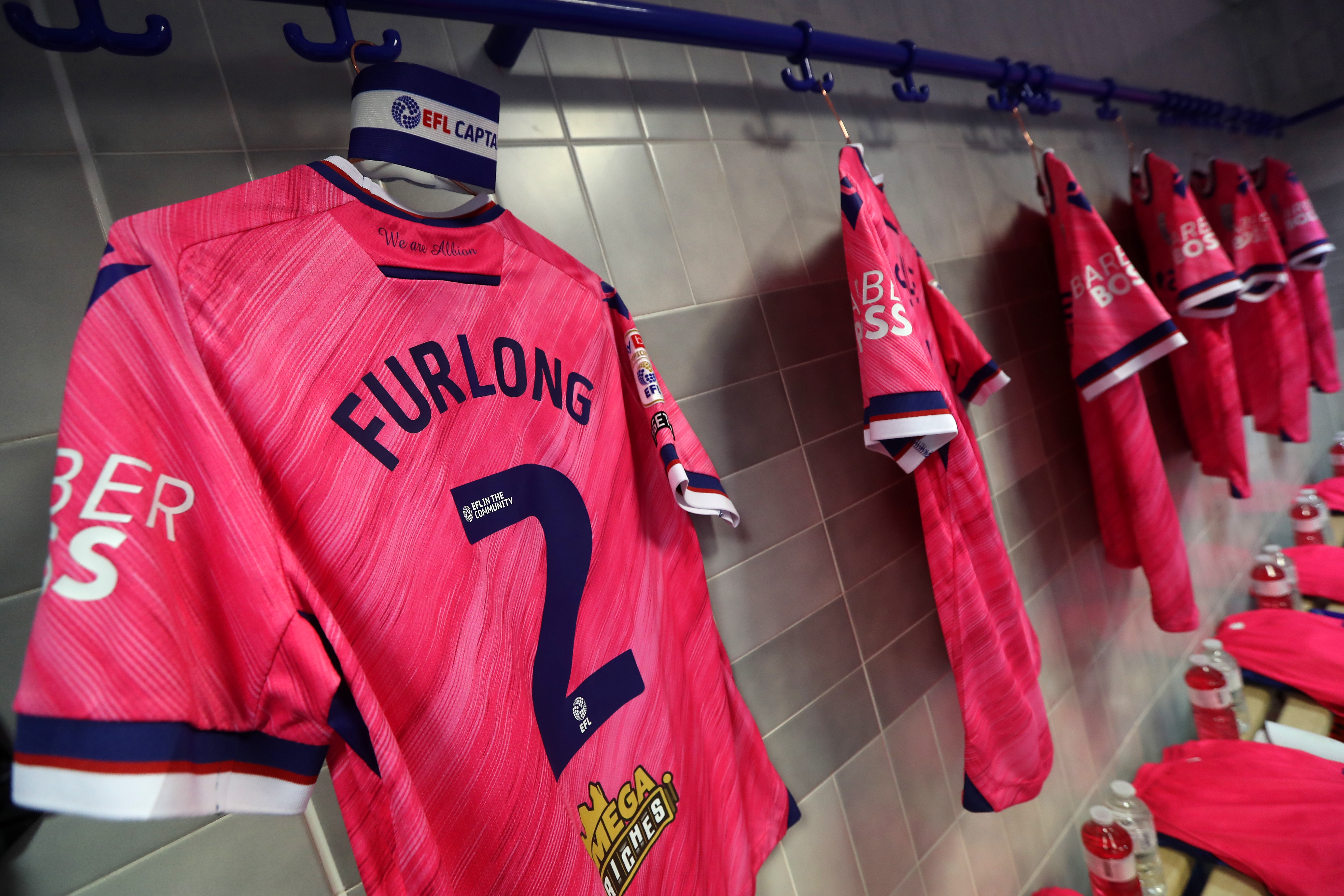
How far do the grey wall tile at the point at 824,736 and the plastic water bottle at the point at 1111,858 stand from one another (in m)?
0.49

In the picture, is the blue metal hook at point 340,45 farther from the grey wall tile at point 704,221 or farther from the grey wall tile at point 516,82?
the grey wall tile at point 704,221

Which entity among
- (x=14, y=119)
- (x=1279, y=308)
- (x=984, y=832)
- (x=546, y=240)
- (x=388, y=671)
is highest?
(x=14, y=119)

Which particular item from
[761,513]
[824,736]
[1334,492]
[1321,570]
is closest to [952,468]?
[761,513]

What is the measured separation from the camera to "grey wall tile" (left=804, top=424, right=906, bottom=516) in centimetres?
91

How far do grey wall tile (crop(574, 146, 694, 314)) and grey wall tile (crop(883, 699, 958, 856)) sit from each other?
68 cm

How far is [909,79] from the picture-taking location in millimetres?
961

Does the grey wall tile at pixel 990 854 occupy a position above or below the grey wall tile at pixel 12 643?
below

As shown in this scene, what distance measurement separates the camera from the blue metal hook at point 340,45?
462 mm

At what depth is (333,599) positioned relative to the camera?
409 millimetres

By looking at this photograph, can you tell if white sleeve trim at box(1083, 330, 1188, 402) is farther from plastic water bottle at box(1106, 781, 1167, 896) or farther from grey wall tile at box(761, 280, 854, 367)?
plastic water bottle at box(1106, 781, 1167, 896)

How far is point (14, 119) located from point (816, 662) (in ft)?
2.95

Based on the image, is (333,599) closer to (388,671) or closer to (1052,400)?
(388,671)

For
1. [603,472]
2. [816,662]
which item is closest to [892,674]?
[816,662]

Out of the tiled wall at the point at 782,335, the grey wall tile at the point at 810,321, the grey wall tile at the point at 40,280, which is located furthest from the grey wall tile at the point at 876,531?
the grey wall tile at the point at 40,280
